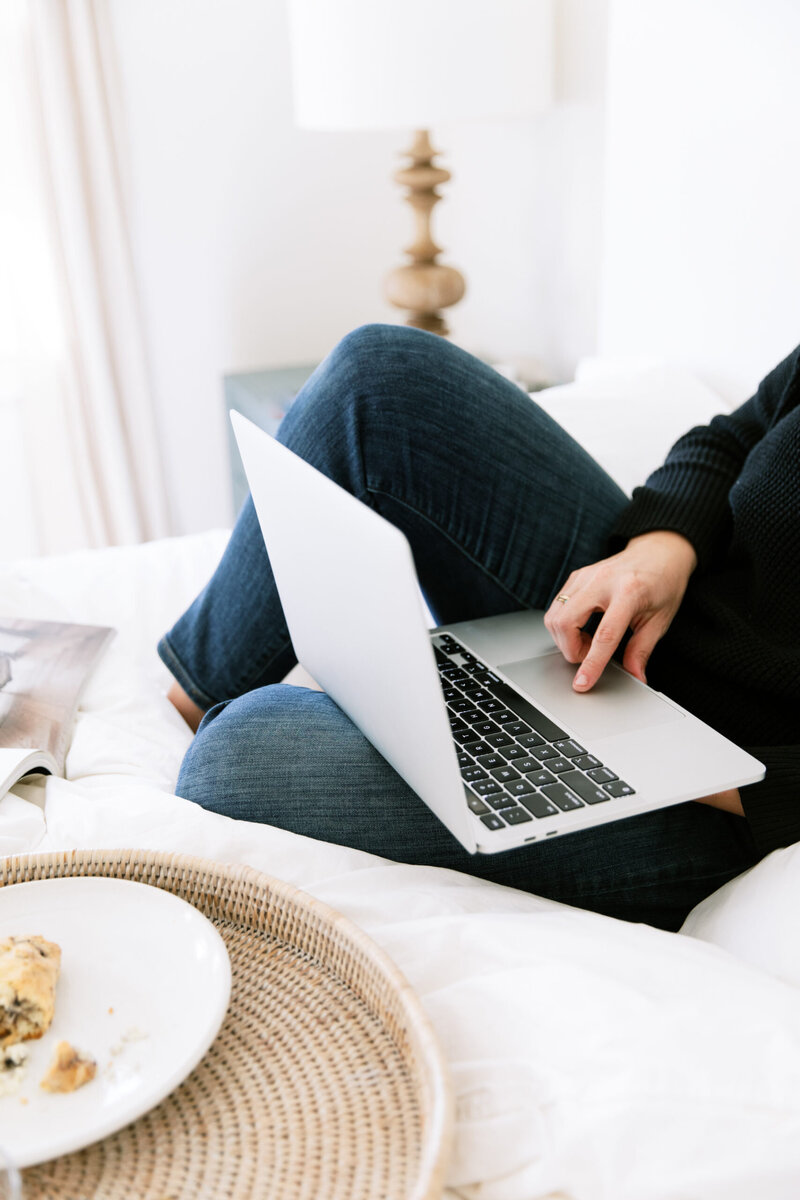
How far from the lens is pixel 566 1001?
24.6 inches

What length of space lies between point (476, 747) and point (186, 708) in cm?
45

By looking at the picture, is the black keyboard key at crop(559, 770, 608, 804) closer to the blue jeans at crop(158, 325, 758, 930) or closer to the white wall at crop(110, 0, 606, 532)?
the blue jeans at crop(158, 325, 758, 930)

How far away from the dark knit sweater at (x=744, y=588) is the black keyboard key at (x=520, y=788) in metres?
0.19

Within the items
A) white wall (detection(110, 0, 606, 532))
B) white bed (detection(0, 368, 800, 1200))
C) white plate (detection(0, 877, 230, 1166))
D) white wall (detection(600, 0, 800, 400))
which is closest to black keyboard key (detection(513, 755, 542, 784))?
white bed (detection(0, 368, 800, 1200))

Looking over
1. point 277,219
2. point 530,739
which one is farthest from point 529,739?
point 277,219

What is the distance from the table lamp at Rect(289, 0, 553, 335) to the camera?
5.74ft

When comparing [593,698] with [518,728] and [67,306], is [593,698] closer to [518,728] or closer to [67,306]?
[518,728]

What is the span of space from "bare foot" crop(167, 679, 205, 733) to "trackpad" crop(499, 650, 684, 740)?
382 mm

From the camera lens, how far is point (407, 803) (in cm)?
85

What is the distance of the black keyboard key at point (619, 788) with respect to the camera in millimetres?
727

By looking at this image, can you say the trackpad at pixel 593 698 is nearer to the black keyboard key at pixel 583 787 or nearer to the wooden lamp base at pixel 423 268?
the black keyboard key at pixel 583 787

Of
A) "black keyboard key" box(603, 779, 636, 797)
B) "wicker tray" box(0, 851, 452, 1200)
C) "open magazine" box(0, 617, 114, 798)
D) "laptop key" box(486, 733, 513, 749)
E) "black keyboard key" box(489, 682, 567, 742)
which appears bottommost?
"open magazine" box(0, 617, 114, 798)

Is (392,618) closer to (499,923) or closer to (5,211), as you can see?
(499,923)

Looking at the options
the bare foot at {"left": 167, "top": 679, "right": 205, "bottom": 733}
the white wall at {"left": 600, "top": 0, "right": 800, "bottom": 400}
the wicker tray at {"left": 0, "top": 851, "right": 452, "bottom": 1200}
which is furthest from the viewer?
the white wall at {"left": 600, "top": 0, "right": 800, "bottom": 400}
